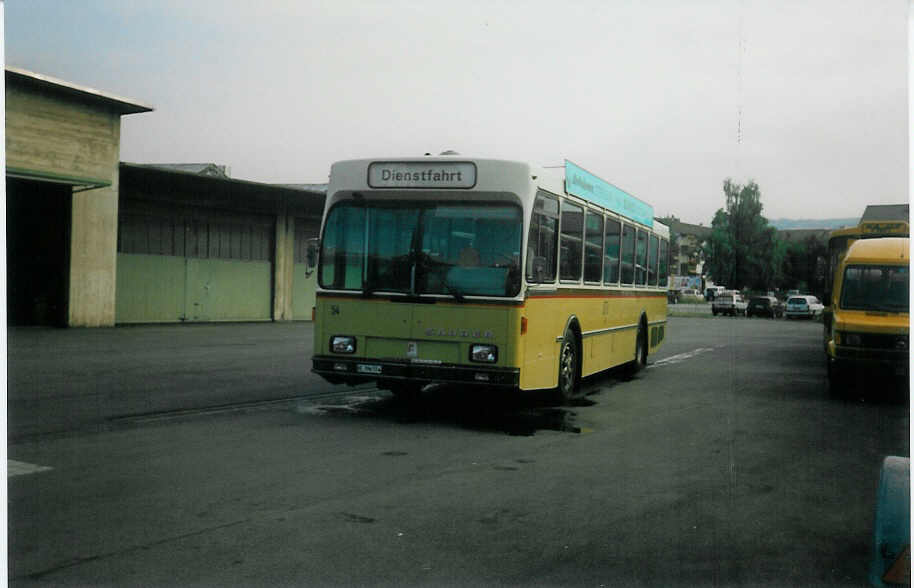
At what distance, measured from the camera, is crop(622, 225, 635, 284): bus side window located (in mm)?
14578

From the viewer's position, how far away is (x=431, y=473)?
726 cm

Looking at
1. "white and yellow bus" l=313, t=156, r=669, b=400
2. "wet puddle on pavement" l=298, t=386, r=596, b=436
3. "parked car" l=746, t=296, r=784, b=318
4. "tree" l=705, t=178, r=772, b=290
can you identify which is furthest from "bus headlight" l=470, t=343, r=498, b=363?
"parked car" l=746, t=296, r=784, b=318

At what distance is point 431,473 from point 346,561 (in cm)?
239

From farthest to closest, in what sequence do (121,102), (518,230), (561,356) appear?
(121,102) < (561,356) < (518,230)

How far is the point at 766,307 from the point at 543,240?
49.4m

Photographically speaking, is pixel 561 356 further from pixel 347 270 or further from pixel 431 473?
pixel 431 473

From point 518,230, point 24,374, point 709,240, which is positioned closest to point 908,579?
point 518,230

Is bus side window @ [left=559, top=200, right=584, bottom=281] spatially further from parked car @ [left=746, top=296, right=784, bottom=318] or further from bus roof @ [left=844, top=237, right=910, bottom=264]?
parked car @ [left=746, top=296, right=784, bottom=318]

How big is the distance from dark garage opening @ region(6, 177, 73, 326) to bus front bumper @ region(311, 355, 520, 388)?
18.3m

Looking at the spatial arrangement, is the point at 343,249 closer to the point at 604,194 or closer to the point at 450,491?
the point at 450,491

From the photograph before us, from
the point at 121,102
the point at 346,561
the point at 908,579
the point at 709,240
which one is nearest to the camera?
the point at 908,579

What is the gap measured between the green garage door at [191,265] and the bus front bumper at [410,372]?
20.3 m

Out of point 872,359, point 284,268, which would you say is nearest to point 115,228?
point 284,268

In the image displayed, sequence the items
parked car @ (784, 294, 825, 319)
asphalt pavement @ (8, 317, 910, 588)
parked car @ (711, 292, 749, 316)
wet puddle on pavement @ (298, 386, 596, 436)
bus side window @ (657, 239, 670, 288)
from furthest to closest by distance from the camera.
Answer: parked car @ (711, 292, 749, 316)
parked car @ (784, 294, 825, 319)
bus side window @ (657, 239, 670, 288)
wet puddle on pavement @ (298, 386, 596, 436)
asphalt pavement @ (8, 317, 910, 588)
